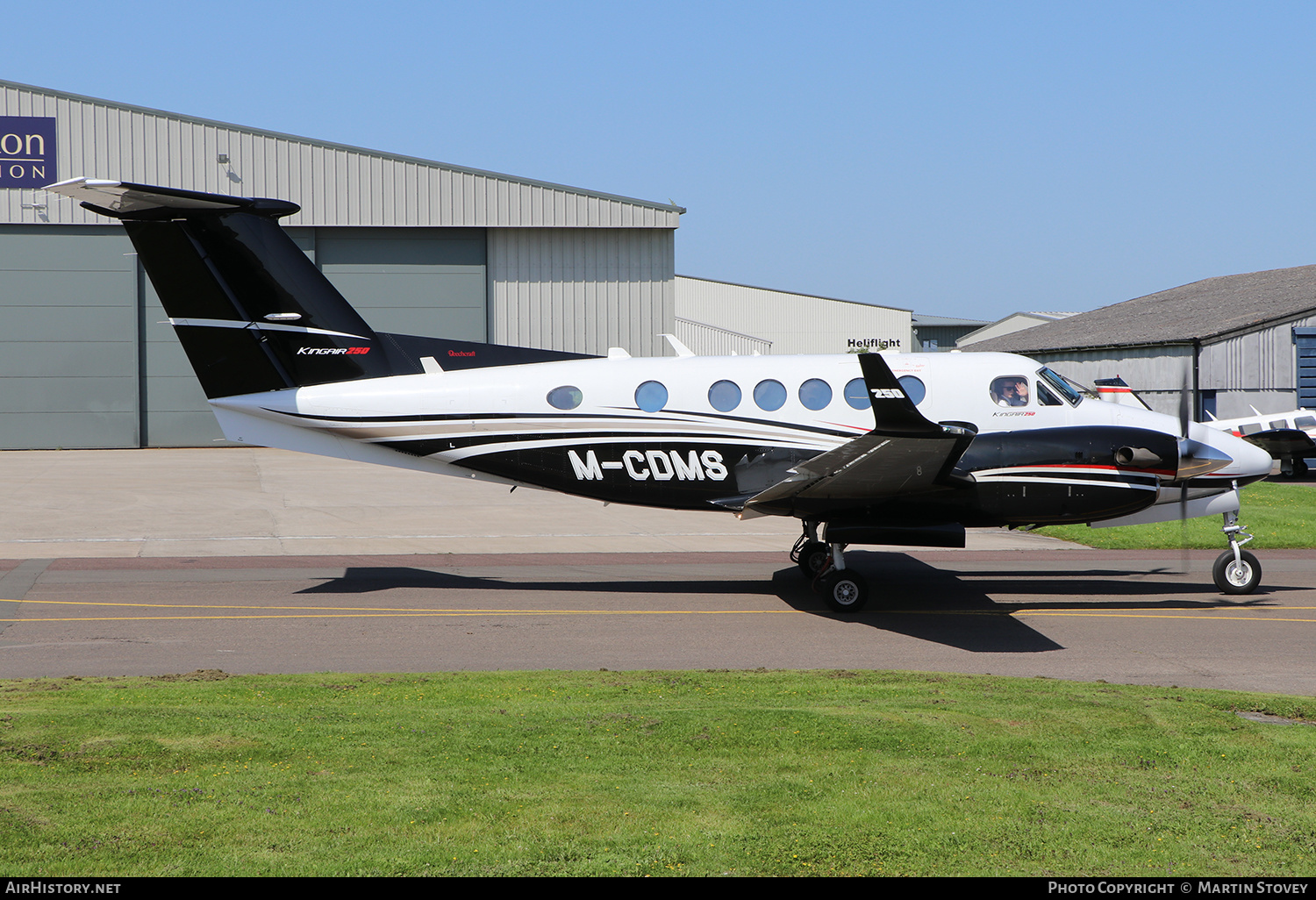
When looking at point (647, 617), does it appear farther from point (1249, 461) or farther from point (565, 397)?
point (1249, 461)

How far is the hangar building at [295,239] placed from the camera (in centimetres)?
3600

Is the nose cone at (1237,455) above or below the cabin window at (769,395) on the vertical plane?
below

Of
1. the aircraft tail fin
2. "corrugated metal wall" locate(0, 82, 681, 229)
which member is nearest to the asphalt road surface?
the aircraft tail fin

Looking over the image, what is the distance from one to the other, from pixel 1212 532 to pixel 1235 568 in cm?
695

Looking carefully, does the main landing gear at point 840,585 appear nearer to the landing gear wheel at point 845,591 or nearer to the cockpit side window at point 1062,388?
the landing gear wheel at point 845,591

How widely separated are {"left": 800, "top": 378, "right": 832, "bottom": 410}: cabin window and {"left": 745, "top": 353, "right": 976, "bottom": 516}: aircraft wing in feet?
4.01

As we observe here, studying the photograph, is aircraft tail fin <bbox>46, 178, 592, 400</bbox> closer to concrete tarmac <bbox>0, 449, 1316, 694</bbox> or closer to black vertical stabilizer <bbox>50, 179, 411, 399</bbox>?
black vertical stabilizer <bbox>50, 179, 411, 399</bbox>

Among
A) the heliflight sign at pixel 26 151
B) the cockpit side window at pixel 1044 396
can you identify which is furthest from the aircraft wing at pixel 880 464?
the heliflight sign at pixel 26 151

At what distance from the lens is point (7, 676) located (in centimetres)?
931

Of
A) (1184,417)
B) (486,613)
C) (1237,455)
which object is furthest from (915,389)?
(486,613)

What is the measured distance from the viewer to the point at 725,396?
1370cm

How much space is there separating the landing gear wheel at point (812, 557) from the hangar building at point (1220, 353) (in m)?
18.8

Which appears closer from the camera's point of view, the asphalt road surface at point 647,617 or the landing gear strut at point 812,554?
the asphalt road surface at point 647,617

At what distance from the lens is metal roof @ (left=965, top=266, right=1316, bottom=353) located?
108 feet
